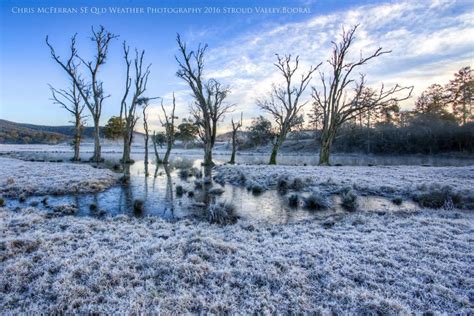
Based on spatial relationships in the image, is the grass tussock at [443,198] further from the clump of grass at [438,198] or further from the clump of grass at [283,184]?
the clump of grass at [283,184]

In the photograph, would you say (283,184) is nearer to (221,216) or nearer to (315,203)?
(315,203)

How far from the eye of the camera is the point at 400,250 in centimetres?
501

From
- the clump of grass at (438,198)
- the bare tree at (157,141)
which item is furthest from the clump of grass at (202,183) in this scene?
the bare tree at (157,141)

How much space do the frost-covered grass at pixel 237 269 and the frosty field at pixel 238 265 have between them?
0.02 metres

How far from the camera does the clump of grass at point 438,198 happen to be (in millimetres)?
9381

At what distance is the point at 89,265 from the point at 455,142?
170ft

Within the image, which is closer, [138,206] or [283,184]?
[138,206]

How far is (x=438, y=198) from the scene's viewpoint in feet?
31.7

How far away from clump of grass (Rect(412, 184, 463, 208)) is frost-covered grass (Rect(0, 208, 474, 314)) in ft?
10.5

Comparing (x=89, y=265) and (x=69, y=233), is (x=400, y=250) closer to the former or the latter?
→ (x=89, y=265)

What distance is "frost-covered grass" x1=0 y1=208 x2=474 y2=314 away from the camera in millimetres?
3486

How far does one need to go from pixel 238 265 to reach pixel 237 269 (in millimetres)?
142

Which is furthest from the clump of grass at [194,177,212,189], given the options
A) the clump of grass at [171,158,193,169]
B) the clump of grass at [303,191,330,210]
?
the clump of grass at [171,158,193,169]

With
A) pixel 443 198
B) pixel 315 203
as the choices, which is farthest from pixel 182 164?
pixel 443 198
